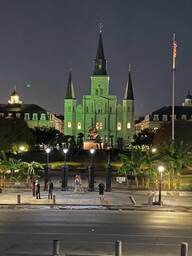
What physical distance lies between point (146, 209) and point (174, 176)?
17.7 metres

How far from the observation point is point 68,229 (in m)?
27.7

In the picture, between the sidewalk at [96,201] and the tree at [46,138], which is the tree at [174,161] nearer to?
the sidewalk at [96,201]

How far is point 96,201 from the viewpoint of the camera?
144 ft

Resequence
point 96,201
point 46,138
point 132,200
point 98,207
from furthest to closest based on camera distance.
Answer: point 46,138 → point 132,200 → point 96,201 → point 98,207

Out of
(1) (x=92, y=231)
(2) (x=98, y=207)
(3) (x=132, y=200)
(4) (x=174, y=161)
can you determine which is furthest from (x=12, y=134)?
(1) (x=92, y=231)

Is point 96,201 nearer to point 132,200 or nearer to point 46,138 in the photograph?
point 132,200

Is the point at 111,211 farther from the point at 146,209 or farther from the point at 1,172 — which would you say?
the point at 1,172

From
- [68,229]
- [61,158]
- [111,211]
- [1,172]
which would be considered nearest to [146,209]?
[111,211]

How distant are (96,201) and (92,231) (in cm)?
1650

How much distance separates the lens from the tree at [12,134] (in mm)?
108250

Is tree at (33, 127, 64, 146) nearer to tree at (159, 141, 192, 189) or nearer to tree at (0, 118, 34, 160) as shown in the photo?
tree at (0, 118, 34, 160)

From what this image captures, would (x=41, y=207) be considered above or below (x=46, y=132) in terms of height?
below

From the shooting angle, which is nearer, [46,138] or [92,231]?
[92,231]

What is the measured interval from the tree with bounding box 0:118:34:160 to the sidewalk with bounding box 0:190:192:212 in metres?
56.0
